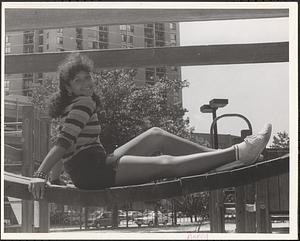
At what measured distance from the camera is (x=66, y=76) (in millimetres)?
2684

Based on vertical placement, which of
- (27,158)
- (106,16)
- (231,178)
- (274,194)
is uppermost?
(106,16)

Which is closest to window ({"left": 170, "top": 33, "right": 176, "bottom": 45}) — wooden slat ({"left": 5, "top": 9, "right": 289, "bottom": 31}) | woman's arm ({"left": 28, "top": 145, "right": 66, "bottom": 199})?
wooden slat ({"left": 5, "top": 9, "right": 289, "bottom": 31})

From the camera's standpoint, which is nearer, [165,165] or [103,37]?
[165,165]

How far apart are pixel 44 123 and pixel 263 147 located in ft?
4.47

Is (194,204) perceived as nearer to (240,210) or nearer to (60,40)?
(240,210)

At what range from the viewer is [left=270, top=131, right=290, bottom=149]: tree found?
8.70 ft

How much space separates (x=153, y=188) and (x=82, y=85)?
0.78 m

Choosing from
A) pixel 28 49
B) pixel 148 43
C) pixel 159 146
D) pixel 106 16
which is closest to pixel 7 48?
pixel 28 49

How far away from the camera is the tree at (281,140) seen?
265 cm

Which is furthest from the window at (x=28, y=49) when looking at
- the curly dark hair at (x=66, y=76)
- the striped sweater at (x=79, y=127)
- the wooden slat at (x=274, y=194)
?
the wooden slat at (x=274, y=194)

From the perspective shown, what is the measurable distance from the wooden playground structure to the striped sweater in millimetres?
121

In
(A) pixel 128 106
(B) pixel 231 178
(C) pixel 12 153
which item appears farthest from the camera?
(A) pixel 128 106

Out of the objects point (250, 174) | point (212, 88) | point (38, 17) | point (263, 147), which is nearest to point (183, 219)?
point (250, 174)

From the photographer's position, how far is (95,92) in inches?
105
